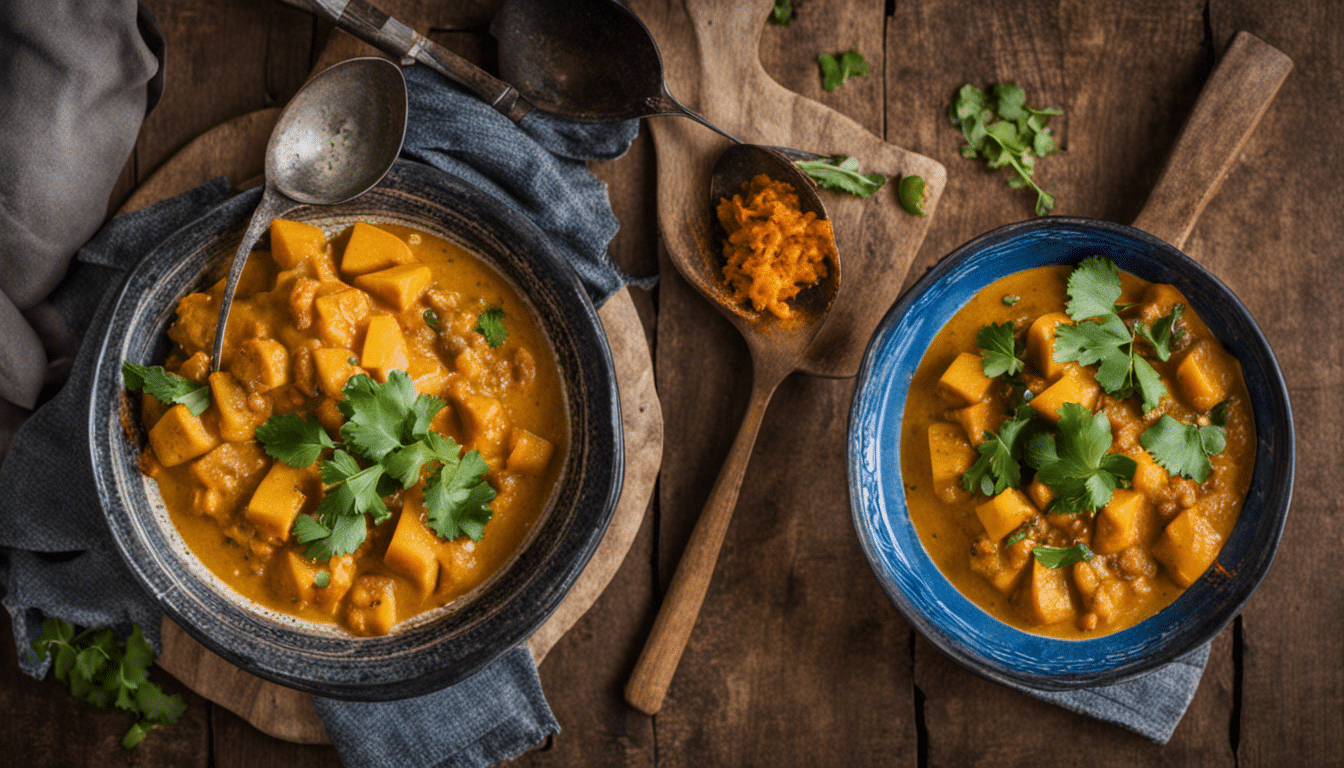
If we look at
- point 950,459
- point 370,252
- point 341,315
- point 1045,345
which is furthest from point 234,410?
point 1045,345

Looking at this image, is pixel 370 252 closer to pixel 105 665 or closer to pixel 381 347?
pixel 381 347

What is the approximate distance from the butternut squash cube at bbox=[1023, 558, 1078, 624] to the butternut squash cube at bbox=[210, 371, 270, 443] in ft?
9.09

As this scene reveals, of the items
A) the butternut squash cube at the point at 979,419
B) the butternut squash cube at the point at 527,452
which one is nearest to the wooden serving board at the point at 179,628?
the butternut squash cube at the point at 527,452

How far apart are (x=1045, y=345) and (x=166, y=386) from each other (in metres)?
3.02

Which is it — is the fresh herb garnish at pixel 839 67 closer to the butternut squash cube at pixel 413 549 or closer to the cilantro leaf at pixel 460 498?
the cilantro leaf at pixel 460 498

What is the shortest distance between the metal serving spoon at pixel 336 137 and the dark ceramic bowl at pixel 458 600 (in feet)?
0.30

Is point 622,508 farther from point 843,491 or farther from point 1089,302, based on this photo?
point 1089,302

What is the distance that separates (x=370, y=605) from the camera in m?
2.84

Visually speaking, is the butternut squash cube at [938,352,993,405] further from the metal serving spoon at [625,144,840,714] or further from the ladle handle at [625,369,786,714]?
the ladle handle at [625,369,786,714]

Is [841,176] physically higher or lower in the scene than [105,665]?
higher

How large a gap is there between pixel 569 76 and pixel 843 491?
2002 millimetres

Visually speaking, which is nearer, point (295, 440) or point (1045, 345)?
point (295, 440)

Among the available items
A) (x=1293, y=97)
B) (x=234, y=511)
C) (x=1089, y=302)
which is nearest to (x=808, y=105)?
(x=1089, y=302)

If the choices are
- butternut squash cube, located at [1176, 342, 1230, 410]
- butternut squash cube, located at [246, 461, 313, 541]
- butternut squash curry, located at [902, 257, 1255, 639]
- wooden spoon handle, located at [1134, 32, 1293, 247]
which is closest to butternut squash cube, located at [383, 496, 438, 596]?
butternut squash cube, located at [246, 461, 313, 541]
